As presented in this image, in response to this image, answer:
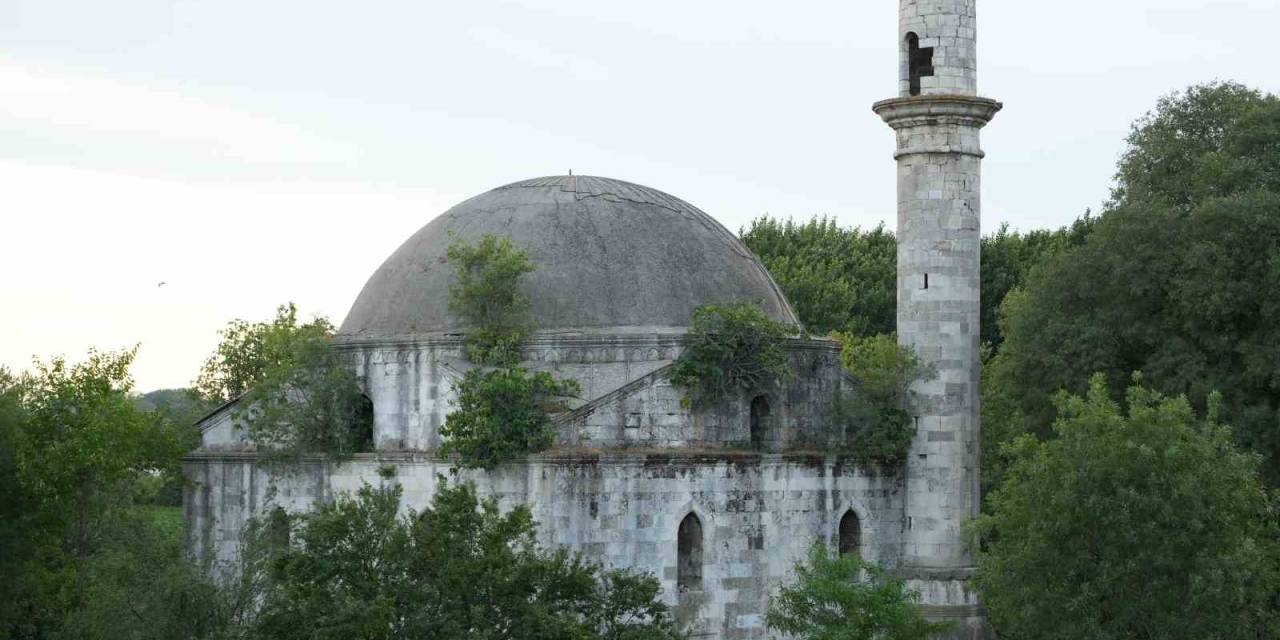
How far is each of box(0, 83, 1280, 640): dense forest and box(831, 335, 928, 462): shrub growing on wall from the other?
7.18 feet

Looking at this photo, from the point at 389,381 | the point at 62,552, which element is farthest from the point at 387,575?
the point at 62,552

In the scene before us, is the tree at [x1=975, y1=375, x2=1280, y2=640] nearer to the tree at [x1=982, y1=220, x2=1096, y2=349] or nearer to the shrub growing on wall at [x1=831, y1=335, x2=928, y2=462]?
the shrub growing on wall at [x1=831, y1=335, x2=928, y2=462]

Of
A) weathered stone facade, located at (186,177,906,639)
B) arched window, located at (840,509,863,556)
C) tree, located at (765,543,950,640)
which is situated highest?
weathered stone facade, located at (186,177,906,639)

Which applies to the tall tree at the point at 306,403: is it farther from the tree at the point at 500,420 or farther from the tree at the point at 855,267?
the tree at the point at 855,267

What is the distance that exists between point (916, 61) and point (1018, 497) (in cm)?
911

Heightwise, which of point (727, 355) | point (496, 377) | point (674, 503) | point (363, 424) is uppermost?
point (727, 355)

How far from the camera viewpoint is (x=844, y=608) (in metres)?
28.9

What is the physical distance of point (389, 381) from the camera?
3375cm

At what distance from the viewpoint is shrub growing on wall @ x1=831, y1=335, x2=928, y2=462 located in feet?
112

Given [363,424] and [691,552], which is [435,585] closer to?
[691,552]

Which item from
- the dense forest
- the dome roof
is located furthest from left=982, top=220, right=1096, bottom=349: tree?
the dome roof

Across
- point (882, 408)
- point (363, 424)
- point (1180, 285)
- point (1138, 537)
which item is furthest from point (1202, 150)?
point (363, 424)

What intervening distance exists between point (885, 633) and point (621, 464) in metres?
5.06

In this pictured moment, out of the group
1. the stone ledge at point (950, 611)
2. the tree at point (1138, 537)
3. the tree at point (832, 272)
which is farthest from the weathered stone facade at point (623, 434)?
the tree at point (832, 272)
